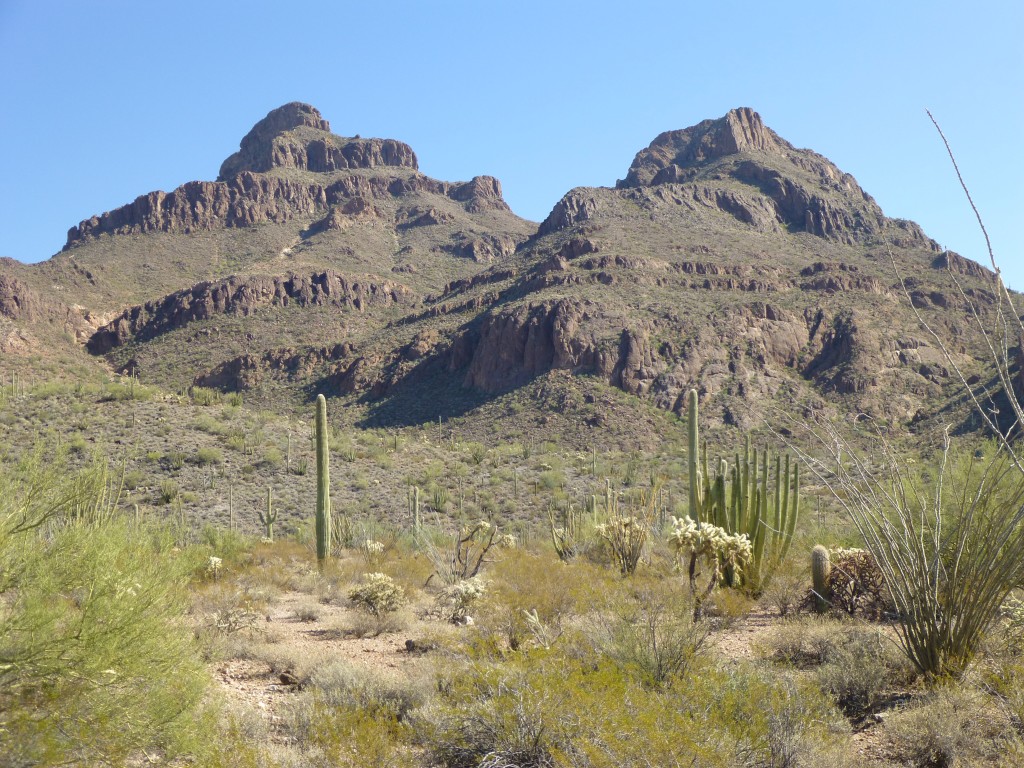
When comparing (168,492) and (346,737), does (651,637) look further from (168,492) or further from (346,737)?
(168,492)

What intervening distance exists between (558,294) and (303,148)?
92.8 metres

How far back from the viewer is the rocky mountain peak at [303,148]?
13425 centimetres

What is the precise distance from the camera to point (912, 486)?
1043cm

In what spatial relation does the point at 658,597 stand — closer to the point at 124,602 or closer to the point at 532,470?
the point at 124,602

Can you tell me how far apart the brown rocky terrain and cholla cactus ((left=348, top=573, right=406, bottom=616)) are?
99.2 feet

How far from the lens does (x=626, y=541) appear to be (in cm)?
1141

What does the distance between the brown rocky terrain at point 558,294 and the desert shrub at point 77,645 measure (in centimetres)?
3497

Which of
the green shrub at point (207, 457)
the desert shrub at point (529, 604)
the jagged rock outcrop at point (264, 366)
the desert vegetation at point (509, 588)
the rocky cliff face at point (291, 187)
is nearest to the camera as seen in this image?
the desert vegetation at point (509, 588)

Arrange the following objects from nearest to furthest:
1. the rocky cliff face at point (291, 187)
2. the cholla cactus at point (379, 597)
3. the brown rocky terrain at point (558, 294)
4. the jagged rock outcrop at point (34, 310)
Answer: the cholla cactus at point (379, 597) < the brown rocky terrain at point (558, 294) < the jagged rock outcrop at point (34, 310) < the rocky cliff face at point (291, 187)

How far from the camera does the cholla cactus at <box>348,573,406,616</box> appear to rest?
10.1 metres

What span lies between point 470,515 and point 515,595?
710 inches

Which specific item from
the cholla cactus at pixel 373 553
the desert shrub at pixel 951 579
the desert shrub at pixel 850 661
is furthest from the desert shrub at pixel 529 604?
the cholla cactus at pixel 373 553

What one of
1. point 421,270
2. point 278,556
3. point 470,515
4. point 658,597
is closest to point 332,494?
point 470,515

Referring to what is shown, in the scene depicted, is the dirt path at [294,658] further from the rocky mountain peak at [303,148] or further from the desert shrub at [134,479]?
the rocky mountain peak at [303,148]
